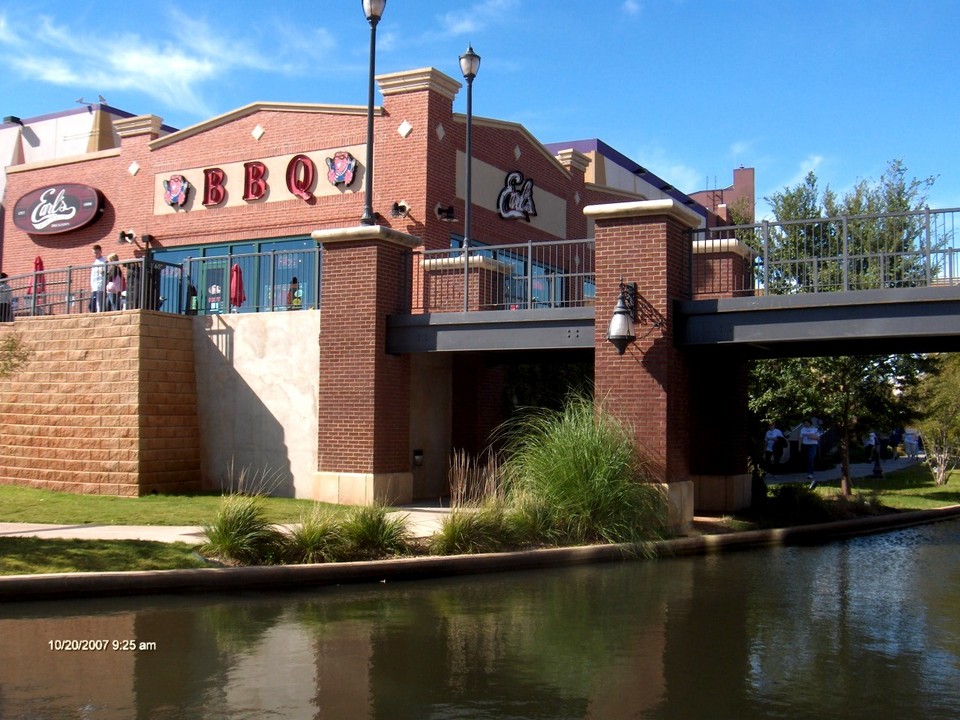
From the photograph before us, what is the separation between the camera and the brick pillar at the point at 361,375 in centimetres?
1680

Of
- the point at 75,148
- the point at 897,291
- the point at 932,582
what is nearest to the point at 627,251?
the point at 897,291

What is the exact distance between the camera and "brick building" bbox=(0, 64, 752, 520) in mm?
17172

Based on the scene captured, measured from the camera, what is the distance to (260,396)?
18.7m

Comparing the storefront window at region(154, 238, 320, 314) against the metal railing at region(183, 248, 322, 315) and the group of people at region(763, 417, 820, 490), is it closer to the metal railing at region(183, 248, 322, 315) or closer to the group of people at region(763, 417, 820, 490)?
the metal railing at region(183, 248, 322, 315)

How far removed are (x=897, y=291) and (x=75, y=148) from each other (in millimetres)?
26725

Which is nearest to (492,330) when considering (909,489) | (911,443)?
(909,489)

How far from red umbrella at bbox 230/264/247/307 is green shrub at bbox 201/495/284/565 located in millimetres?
9339

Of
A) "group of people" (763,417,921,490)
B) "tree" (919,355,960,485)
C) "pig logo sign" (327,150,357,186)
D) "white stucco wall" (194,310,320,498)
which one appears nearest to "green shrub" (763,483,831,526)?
"tree" (919,355,960,485)

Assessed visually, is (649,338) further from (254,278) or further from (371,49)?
(254,278)

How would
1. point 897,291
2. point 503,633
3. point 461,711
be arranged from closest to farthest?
1. point 461,711
2. point 503,633
3. point 897,291

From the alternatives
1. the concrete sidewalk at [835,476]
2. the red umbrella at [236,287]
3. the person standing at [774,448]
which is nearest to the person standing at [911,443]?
the concrete sidewalk at [835,476]

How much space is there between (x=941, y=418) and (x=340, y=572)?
19.1 meters

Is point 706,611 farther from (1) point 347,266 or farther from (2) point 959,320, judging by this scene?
(1) point 347,266

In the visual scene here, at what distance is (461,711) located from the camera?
20.1ft
